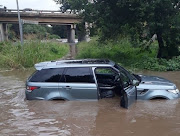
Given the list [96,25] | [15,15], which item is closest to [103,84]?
[96,25]

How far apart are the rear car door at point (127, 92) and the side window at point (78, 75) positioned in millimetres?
923

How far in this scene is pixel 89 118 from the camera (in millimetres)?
5875

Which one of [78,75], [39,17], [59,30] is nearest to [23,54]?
[78,75]

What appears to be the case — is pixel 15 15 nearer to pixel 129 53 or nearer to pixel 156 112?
pixel 129 53

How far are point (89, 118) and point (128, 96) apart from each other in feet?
3.86

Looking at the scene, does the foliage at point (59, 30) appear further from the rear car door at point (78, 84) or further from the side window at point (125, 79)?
the side window at point (125, 79)

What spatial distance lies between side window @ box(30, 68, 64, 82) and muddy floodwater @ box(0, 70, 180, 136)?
26.7 inches

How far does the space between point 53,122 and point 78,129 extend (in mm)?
800

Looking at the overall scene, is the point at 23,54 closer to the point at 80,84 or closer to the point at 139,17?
the point at 139,17

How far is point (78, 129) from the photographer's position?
17.2 feet

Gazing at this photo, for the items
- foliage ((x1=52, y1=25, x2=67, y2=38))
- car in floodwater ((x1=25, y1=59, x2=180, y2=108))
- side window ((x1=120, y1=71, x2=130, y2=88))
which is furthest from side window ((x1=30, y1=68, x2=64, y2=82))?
foliage ((x1=52, y1=25, x2=67, y2=38))

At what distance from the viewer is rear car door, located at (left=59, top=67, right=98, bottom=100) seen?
6391mm

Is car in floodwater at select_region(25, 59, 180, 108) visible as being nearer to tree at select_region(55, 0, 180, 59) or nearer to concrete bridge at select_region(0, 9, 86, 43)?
tree at select_region(55, 0, 180, 59)

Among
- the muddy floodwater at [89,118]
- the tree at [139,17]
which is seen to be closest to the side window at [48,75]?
the muddy floodwater at [89,118]
